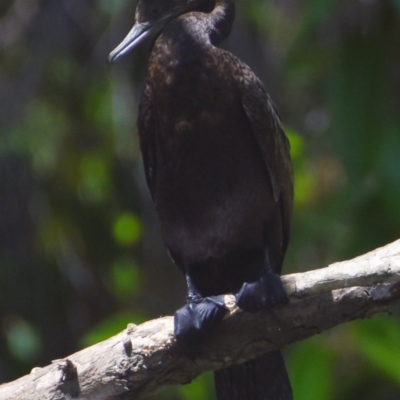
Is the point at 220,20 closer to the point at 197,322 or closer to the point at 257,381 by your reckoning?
the point at 197,322

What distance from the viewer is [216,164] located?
4.20m

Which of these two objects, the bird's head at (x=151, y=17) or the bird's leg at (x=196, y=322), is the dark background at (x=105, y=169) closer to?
the bird's head at (x=151, y=17)

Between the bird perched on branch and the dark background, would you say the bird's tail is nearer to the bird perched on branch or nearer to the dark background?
the bird perched on branch

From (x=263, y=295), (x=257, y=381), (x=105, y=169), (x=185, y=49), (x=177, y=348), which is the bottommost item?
(x=257, y=381)

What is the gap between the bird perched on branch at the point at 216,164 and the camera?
4.18 metres

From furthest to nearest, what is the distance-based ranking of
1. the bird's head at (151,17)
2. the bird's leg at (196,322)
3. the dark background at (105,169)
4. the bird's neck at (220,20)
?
the dark background at (105,169) → the bird's head at (151,17) → the bird's neck at (220,20) → the bird's leg at (196,322)

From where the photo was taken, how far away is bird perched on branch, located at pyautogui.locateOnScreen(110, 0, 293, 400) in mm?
4180

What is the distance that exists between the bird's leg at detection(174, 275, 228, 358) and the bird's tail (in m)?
0.41

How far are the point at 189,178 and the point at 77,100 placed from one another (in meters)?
3.03

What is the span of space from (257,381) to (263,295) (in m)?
0.63

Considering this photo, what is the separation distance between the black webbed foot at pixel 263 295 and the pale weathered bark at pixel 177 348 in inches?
1.1

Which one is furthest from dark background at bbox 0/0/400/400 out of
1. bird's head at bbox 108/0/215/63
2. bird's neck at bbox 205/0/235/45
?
bird's head at bbox 108/0/215/63

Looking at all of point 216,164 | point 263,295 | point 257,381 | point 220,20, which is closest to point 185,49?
point 220,20

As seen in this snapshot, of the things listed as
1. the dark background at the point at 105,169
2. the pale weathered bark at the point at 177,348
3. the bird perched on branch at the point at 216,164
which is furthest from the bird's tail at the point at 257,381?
the dark background at the point at 105,169
